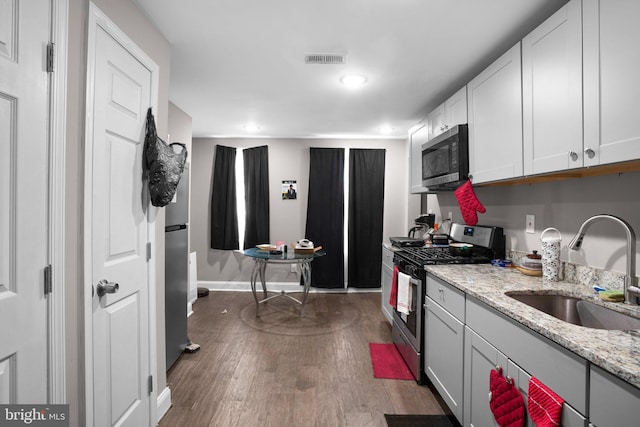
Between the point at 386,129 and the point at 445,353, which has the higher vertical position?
the point at 386,129

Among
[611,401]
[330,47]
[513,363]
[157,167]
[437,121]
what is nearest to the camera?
[611,401]

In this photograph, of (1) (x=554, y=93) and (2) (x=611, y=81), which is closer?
(2) (x=611, y=81)

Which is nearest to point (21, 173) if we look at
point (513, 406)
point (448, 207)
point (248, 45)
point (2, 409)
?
point (2, 409)

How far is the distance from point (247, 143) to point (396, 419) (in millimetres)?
4016

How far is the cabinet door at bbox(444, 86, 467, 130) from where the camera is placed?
7.73 feet

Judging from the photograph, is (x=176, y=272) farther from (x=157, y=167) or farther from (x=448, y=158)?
(x=448, y=158)

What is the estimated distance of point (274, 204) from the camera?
4672 mm

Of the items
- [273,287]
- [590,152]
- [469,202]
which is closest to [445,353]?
[469,202]

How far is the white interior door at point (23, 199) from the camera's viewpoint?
0.92 m

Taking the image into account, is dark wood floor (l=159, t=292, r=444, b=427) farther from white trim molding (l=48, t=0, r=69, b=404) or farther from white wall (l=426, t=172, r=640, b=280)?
white wall (l=426, t=172, r=640, b=280)

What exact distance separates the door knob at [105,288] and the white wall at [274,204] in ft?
10.9

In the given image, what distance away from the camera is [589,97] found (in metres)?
1.29

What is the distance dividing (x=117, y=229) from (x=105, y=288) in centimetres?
28

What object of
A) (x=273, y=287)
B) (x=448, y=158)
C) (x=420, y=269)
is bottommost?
(x=273, y=287)
